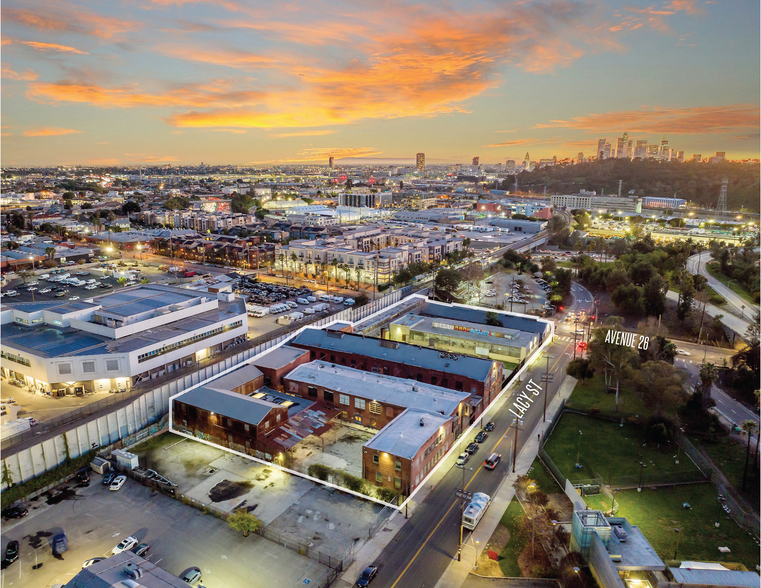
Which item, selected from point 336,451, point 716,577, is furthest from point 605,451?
point 336,451

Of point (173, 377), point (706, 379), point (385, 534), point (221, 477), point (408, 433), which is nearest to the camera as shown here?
point (385, 534)

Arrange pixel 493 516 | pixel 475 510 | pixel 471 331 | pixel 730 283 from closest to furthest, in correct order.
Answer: pixel 475 510 < pixel 493 516 < pixel 471 331 < pixel 730 283

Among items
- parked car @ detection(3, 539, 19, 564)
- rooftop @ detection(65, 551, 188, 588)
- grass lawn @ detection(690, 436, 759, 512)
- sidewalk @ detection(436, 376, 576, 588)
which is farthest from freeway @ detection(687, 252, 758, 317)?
parked car @ detection(3, 539, 19, 564)

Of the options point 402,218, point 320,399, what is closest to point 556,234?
point 402,218

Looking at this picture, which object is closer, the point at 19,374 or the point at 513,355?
the point at 19,374

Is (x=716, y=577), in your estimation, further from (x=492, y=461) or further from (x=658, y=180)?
(x=658, y=180)

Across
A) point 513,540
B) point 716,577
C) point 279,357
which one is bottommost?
point 513,540

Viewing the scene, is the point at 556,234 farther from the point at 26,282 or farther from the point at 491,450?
the point at 26,282
